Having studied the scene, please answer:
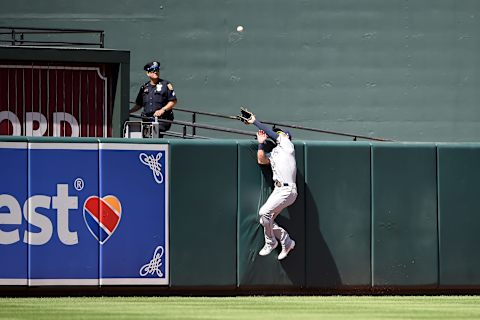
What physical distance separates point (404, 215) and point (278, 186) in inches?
73.5

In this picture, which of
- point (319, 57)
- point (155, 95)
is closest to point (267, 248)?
point (155, 95)

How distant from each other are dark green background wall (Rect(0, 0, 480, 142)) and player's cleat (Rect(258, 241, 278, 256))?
7.53 metres

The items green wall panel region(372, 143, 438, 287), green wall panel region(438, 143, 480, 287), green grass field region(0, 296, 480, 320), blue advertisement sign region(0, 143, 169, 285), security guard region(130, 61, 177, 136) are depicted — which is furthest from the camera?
security guard region(130, 61, 177, 136)

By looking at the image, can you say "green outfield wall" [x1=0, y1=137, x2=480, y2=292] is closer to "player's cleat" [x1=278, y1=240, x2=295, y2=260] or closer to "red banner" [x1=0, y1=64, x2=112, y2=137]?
"player's cleat" [x1=278, y1=240, x2=295, y2=260]

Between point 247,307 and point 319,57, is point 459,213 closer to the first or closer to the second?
point 247,307

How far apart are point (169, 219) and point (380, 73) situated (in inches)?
354

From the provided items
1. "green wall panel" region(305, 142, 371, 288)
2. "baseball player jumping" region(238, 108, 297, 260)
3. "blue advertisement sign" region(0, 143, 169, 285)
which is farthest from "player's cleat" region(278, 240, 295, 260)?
"blue advertisement sign" region(0, 143, 169, 285)

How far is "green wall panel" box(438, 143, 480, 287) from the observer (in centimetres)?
1557

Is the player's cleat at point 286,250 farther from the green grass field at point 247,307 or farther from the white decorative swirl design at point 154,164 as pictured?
the white decorative swirl design at point 154,164

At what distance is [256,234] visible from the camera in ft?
49.5

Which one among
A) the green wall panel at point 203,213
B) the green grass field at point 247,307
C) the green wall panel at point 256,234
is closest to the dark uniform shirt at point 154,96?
the green wall panel at point 203,213

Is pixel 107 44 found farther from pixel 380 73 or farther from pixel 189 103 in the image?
pixel 380 73

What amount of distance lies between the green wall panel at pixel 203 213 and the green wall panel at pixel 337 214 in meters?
1.05

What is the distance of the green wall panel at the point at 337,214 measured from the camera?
50.1 ft
